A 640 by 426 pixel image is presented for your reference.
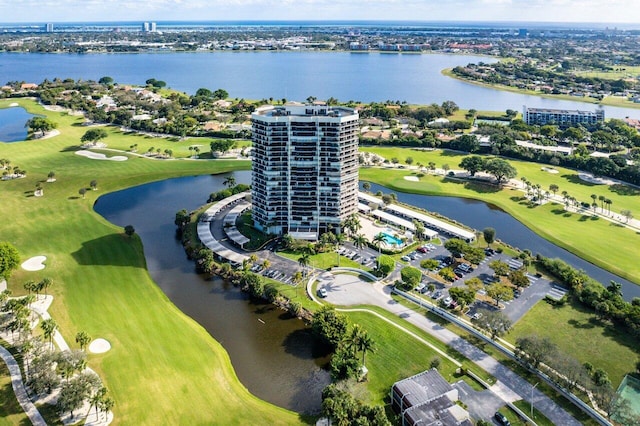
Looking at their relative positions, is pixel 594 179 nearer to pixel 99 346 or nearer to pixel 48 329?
pixel 99 346

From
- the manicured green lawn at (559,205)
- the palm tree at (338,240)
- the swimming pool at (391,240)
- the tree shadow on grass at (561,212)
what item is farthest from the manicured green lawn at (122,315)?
the tree shadow on grass at (561,212)

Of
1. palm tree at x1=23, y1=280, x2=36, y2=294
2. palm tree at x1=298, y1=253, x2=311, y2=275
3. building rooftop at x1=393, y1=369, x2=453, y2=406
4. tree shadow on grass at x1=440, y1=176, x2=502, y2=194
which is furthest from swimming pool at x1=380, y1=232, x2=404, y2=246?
palm tree at x1=23, y1=280, x2=36, y2=294

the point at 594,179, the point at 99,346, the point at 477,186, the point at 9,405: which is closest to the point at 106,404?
the point at 9,405

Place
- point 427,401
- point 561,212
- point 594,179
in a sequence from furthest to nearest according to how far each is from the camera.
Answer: point 594,179 → point 561,212 → point 427,401

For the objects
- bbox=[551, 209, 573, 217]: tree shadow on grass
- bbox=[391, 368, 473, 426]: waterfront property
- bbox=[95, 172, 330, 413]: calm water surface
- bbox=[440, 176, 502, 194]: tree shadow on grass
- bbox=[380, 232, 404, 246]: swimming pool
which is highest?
bbox=[440, 176, 502, 194]: tree shadow on grass

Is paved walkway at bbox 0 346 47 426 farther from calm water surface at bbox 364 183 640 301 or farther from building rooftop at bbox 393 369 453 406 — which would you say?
calm water surface at bbox 364 183 640 301

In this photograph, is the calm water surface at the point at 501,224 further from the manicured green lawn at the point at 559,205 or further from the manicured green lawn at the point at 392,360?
the manicured green lawn at the point at 392,360
